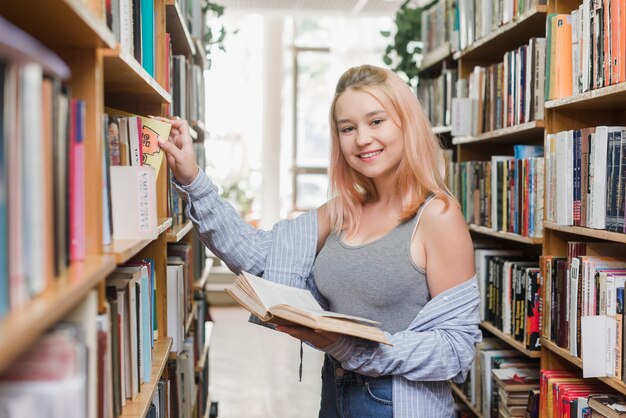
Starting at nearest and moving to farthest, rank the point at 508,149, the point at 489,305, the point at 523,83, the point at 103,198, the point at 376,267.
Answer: the point at 103,198, the point at 376,267, the point at 523,83, the point at 489,305, the point at 508,149

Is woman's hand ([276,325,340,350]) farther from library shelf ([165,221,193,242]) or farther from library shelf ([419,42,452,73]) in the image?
library shelf ([419,42,452,73])

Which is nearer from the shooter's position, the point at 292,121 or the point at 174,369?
the point at 174,369

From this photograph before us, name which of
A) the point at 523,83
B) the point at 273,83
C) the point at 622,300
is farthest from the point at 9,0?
the point at 273,83

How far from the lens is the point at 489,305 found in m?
2.82

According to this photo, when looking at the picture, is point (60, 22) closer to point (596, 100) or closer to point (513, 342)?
point (596, 100)

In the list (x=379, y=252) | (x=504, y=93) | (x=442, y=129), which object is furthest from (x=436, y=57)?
(x=379, y=252)

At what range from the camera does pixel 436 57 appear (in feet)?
11.8

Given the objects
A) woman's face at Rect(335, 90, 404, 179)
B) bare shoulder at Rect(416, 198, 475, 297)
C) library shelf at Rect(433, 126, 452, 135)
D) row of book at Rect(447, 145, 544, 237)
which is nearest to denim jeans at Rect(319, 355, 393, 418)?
bare shoulder at Rect(416, 198, 475, 297)

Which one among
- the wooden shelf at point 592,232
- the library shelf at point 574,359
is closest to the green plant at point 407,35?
the wooden shelf at point 592,232

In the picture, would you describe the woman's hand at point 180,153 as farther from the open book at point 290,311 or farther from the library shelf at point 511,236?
the library shelf at point 511,236

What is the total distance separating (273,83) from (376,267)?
575 cm

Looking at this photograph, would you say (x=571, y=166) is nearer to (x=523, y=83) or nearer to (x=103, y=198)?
(x=523, y=83)

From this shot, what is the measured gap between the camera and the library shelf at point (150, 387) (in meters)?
1.34

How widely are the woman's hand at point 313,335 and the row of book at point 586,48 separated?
1.01 m
